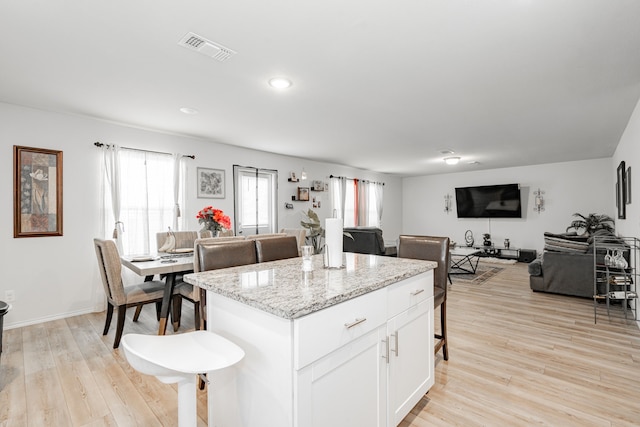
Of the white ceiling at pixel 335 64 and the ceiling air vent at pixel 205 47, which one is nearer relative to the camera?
the white ceiling at pixel 335 64

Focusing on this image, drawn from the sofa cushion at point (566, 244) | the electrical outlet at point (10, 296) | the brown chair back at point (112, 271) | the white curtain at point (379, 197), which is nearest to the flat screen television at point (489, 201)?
the white curtain at point (379, 197)

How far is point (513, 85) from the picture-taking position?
2.88 metres

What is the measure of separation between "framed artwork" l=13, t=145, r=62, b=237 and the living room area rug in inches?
227

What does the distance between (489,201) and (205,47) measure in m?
8.03

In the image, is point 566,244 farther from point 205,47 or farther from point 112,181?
point 112,181

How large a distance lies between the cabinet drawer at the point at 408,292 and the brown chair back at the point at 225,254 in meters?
1.08

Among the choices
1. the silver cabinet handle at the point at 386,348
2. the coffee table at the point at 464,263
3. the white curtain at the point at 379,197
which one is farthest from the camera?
the white curtain at the point at 379,197

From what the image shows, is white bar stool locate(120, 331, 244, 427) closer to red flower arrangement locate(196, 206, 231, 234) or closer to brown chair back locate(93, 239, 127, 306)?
brown chair back locate(93, 239, 127, 306)

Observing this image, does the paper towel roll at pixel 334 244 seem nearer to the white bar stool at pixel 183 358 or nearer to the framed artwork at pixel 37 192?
the white bar stool at pixel 183 358

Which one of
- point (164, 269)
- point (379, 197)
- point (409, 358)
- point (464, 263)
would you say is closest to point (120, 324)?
point (164, 269)

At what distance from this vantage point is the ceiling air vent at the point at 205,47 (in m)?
2.09

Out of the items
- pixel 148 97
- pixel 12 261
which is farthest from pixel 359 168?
pixel 12 261

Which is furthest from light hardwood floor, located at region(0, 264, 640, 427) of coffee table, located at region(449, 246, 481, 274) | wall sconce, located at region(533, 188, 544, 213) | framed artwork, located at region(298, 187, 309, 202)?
wall sconce, located at region(533, 188, 544, 213)

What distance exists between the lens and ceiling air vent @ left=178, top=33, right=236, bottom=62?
2.09 m
